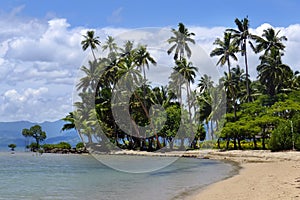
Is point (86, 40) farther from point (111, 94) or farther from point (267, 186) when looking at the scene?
point (267, 186)

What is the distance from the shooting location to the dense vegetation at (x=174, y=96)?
2347 inches

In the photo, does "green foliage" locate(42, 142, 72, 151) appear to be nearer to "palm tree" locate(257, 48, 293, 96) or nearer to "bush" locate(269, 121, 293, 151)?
"palm tree" locate(257, 48, 293, 96)

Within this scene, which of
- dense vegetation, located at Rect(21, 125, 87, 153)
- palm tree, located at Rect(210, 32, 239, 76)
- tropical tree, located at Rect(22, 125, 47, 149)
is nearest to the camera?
palm tree, located at Rect(210, 32, 239, 76)

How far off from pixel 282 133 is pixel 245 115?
12256 millimetres

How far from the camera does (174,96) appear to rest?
66312mm

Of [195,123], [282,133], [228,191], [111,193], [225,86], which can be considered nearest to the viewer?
[228,191]

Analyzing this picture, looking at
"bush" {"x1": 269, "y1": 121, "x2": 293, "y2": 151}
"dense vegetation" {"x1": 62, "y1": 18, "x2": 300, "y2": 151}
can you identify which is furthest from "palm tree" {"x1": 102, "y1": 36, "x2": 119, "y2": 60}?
"bush" {"x1": 269, "y1": 121, "x2": 293, "y2": 151}

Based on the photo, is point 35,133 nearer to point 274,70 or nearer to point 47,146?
point 47,146

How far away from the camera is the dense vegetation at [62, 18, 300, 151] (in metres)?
59.6

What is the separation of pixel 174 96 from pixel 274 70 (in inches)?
685

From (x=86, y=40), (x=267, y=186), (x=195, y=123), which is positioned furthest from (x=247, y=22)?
(x=267, y=186)

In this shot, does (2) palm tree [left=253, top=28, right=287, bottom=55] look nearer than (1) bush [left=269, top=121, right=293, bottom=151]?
No

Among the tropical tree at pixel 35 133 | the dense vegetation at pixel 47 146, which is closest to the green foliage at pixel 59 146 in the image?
the dense vegetation at pixel 47 146

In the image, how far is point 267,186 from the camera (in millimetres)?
17578
